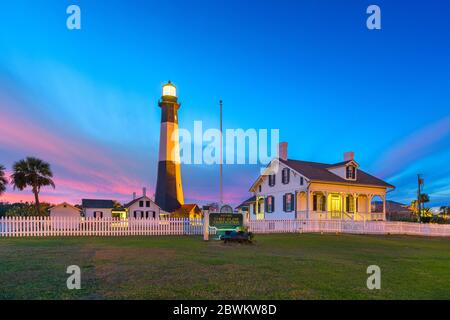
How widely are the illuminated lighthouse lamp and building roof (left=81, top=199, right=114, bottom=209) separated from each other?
56.8 feet

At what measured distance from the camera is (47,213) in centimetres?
5009

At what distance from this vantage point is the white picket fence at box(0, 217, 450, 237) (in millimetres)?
21781

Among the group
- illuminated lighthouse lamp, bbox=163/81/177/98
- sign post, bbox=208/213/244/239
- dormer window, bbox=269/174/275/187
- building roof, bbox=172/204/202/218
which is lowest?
building roof, bbox=172/204/202/218

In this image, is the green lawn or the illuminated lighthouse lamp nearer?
the green lawn

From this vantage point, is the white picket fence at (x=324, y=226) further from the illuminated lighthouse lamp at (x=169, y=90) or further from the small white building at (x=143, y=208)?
the illuminated lighthouse lamp at (x=169, y=90)

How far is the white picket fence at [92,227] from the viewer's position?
2144cm

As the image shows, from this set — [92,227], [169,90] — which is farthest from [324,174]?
[169,90]

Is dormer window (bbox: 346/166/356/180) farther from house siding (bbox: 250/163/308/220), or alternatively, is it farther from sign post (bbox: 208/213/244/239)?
sign post (bbox: 208/213/244/239)

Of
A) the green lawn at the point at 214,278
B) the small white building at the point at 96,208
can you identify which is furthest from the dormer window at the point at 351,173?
the small white building at the point at 96,208

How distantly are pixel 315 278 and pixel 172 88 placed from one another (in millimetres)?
42366

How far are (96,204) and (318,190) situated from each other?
3162 cm

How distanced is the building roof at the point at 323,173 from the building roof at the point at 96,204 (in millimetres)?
27210

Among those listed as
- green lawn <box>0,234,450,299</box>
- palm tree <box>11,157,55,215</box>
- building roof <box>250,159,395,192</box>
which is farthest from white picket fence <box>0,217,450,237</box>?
palm tree <box>11,157,55,215</box>

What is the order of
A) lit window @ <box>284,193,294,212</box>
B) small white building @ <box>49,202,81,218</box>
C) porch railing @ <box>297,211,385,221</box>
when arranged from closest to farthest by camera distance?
porch railing @ <box>297,211,385,221</box>
lit window @ <box>284,193,294,212</box>
small white building @ <box>49,202,81,218</box>
